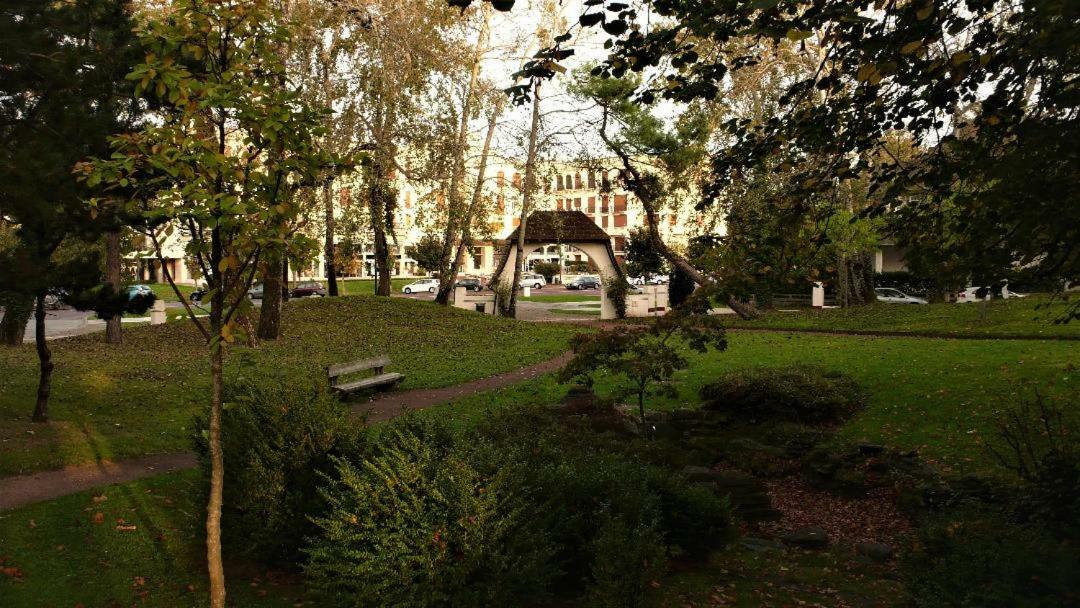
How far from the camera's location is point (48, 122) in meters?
8.94

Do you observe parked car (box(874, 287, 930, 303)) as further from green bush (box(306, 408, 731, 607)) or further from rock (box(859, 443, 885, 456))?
green bush (box(306, 408, 731, 607))

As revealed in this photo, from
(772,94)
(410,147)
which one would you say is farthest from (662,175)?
(410,147)

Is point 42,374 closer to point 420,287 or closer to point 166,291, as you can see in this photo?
point 166,291

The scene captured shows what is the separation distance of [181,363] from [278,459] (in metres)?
12.1

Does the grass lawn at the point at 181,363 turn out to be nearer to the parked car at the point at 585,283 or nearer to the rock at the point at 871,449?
the rock at the point at 871,449

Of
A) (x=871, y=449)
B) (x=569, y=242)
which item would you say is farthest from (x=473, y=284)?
(x=871, y=449)

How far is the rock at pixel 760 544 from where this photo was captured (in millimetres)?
7329

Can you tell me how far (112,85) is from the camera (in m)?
10.2

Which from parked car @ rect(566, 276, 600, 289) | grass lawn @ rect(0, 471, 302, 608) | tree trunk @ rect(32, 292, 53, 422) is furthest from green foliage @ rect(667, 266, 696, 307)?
grass lawn @ rect(0, 471, 302, 608)

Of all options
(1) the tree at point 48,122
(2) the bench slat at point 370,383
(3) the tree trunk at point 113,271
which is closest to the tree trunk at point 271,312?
(3) the tree trunk at point 113,271

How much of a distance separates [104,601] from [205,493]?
47.2 inches

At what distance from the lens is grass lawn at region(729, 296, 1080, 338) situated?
19750mm

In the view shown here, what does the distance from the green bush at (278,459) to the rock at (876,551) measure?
15.6 feet

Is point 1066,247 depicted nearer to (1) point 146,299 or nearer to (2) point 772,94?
(1) point 146,299
